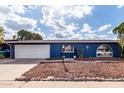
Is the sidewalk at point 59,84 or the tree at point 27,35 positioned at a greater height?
the tree at point 27,35

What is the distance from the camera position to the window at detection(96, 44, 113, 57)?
29750mm

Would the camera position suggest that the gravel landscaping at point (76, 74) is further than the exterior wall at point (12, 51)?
No

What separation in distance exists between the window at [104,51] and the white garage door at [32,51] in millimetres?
5615

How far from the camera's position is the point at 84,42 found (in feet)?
95.3

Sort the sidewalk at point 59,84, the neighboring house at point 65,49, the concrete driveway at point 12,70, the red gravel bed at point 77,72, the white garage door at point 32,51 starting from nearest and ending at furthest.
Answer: the sidewalk at point 59,84
the red gravel bed at point 77,72
the concrete driveway at point 12,70
the neighboring house at point 65,49
the white garage door at point 32,51

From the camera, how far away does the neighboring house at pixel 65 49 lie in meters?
29.2

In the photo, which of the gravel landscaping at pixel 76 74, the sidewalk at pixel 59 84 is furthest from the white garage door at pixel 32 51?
the sidewalk at pixel 59 84

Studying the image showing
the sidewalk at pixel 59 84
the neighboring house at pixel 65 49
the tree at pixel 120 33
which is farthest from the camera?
the neighboring house at pixel 65 49

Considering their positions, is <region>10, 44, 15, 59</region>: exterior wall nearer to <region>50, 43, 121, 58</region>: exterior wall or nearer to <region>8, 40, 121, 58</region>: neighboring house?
<region>8, 40, 121, 58</region>: neighboring house

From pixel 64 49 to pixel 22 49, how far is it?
468 centimetres

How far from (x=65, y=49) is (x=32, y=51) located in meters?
3.66

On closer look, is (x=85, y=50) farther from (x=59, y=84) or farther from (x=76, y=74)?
(x=59, y=84)

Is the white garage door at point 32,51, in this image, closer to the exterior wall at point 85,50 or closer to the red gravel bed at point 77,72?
the exterior wall at point 85,50
